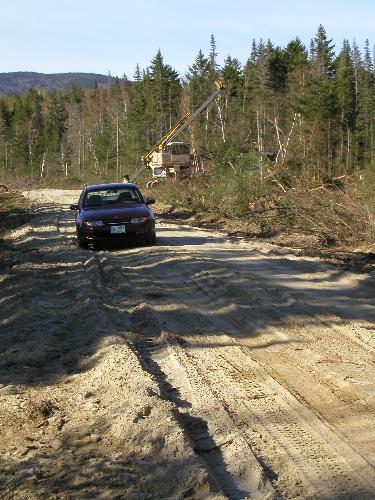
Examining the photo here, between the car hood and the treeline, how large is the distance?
7.00 m

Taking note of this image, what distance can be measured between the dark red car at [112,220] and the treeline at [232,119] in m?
6.90

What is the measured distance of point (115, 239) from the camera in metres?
15.5

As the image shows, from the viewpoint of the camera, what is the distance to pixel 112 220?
15.5 meters

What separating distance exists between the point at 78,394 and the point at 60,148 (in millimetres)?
104187

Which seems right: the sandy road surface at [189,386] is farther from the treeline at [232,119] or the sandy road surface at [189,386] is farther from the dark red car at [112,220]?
the treeline at [232,119]

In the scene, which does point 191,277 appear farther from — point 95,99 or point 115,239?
point 95,99

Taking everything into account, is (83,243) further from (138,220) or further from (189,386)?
(189,386)

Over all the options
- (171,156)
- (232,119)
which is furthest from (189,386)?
(232,119)

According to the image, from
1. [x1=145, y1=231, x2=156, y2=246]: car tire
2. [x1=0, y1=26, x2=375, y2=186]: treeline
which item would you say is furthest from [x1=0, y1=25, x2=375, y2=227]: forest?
[x1=145, y1=231, x2=156, y2=246]: car tire

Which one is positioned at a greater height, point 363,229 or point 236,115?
point 236,115

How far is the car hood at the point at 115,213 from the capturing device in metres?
15.6

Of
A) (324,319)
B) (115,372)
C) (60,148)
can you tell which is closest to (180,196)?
(324,319)

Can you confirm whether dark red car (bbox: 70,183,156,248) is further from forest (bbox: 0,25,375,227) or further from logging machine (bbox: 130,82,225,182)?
logging machine (bbox: 130,82,225,182)

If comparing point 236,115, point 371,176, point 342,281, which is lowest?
point 342,281
